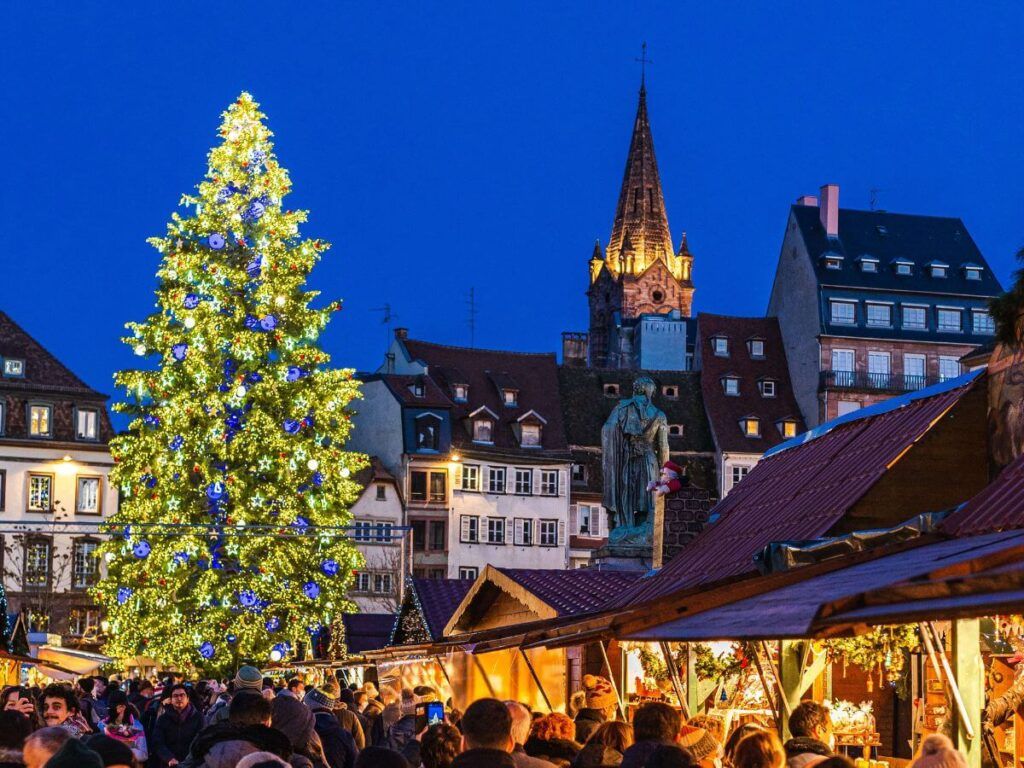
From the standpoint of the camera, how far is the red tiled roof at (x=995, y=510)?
13.4 meters

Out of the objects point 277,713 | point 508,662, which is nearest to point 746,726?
→ point 277,713

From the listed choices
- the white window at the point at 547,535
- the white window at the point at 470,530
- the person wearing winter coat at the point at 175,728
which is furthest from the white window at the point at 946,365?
the person wearing winter coat at the point at 175,728

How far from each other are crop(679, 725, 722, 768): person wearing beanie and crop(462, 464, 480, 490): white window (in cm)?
7122

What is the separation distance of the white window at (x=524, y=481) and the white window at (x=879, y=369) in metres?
15.2

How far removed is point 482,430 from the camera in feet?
275

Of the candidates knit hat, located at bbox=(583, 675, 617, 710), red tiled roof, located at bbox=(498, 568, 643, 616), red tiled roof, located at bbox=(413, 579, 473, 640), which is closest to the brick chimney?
red tiled roof, located at bbox=(413, 579, 473, 640)

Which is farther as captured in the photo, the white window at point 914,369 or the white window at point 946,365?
the white window at point 946,365

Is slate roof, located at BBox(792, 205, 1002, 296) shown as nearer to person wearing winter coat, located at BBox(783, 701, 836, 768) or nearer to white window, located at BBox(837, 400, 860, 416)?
white window, located at BBox(837, 400, 860, 416)

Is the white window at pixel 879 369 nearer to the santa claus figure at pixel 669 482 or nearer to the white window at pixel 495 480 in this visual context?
the white window at pixel 495 480

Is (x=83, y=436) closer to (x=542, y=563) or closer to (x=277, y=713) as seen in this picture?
(x=542, y=563)

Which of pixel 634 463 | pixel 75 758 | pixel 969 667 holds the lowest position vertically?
pixel 75 758

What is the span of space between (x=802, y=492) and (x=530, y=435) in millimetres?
65212

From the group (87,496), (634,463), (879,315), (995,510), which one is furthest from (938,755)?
(879,315)

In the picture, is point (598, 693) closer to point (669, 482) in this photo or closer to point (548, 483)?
point (669, 482)
